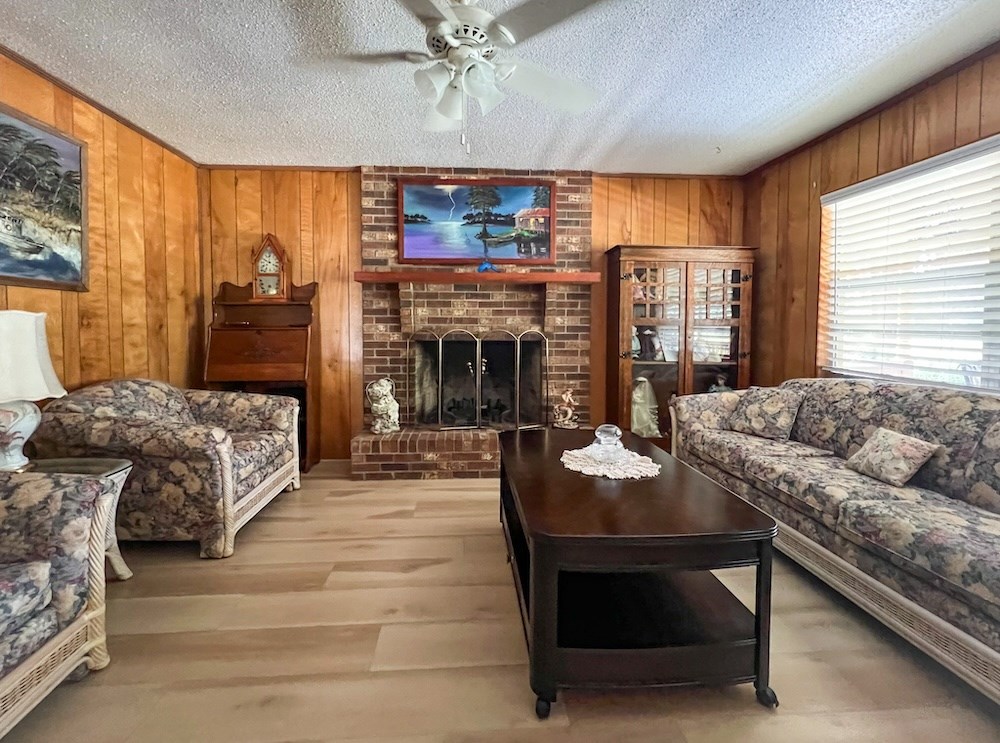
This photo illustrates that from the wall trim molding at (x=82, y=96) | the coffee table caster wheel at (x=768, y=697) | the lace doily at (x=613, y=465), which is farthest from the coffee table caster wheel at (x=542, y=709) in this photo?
the wall trim molding at (x=82, y=96)

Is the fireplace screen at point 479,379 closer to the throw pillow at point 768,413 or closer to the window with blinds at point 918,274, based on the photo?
the throw pillow at point 768,413

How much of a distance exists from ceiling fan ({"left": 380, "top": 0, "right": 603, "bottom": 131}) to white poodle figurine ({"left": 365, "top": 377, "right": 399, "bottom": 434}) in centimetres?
203

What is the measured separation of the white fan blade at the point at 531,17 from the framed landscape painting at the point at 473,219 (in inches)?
80.4

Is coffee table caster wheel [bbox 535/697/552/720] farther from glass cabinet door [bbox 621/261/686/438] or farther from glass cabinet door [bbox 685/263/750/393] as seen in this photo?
glass cabinet door [bbox 685/263/750/393]

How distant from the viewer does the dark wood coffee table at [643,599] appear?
1324mm

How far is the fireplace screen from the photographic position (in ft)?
12.9

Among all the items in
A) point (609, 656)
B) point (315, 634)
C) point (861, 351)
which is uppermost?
point (861, 351)

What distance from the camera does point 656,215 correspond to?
4.05 m

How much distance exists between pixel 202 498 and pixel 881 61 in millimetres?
3951

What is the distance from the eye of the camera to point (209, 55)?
7.32 feet

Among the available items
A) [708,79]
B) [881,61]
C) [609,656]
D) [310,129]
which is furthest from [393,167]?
[609,656]

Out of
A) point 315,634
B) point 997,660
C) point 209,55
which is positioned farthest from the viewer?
point 209,55

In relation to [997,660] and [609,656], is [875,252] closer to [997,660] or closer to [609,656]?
[997,660]

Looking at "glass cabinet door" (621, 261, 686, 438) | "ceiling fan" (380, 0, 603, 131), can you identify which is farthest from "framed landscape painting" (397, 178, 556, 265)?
"ceiling fan" (380, 0, 603, 131)
